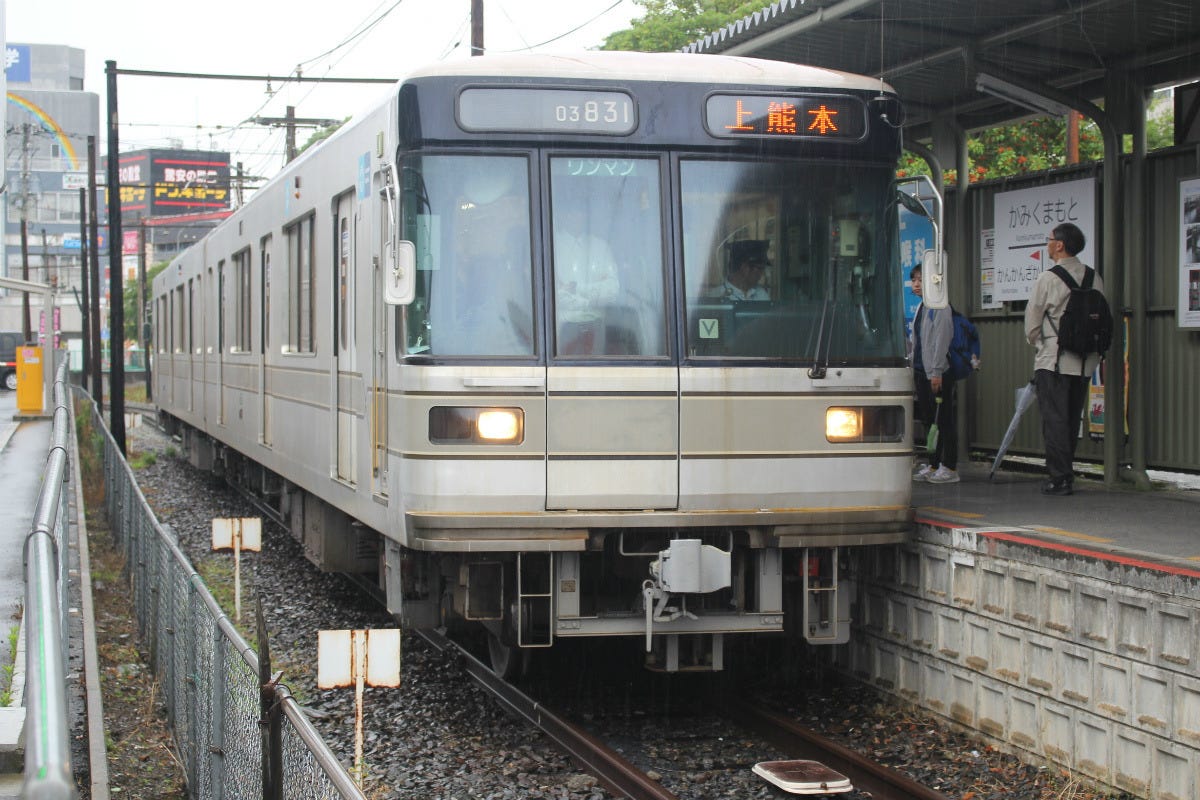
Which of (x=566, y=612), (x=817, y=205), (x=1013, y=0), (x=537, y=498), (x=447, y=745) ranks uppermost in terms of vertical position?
(x=1013, y=0)

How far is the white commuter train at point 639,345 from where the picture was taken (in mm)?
6711

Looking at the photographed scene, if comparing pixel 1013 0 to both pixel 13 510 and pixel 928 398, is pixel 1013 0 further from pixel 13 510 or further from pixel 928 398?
pixel 13 510

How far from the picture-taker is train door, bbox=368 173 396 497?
7.32 m

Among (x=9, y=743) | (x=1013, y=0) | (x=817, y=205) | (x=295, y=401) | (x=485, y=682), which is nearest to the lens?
(x=9, y=743)

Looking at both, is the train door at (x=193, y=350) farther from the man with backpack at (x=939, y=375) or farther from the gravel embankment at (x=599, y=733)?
the man with backpack at (x=939, y=375)

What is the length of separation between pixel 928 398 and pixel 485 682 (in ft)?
15.0

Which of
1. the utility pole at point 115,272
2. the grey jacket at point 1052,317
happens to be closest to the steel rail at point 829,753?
the grey jacket at point 1052,317

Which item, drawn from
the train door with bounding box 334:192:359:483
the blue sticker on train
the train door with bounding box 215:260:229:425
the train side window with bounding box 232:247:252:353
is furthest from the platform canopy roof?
the train door with bounding box 215:260:229:425

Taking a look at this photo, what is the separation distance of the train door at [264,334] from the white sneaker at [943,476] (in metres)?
5.58

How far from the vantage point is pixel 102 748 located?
583 centimetres

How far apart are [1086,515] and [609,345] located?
3.16 metres

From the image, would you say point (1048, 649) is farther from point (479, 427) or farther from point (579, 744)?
point (479, 427)

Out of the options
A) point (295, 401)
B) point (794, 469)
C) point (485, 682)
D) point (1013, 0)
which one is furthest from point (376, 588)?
point (1013, 0)

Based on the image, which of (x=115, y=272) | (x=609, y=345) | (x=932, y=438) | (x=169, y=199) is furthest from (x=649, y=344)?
(x=169, y=199)
